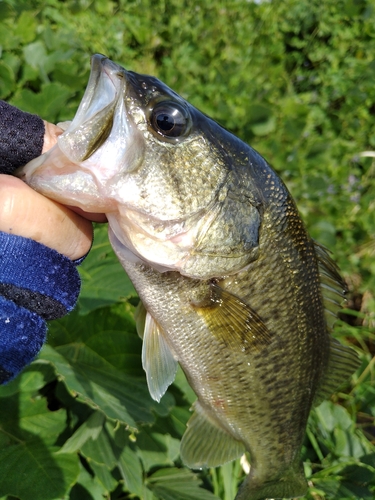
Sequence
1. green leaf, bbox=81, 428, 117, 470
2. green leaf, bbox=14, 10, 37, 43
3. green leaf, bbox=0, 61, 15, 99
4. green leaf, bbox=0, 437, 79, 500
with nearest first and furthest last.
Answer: green leaf, bbox=0, 437, 79, 500 < green leaf, bbox=81, 428, 117, 470 < green leaf, bbox=0, 61, 15, 99 < green leaf, bbox=14, 10, 37, 43

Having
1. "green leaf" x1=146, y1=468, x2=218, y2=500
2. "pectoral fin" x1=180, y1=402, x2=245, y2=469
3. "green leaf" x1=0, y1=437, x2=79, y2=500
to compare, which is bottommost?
"green leaf" x1=146, y1=468, x2=218, y2=500

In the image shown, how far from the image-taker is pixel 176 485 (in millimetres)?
1860

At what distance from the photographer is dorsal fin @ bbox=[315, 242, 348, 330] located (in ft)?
5.05

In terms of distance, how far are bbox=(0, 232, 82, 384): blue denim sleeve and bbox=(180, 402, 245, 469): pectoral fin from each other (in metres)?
0.70

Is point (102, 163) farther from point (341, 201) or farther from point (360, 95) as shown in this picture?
point (360, 95)

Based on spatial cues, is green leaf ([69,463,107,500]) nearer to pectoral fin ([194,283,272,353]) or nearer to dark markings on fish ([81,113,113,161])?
pectoral fin ([194,283,272,353])

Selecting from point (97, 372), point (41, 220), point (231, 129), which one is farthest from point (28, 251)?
point (231, 129)

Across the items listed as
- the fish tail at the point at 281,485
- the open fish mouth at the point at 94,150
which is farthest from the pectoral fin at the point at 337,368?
the open fish mouth at the point at 94,150

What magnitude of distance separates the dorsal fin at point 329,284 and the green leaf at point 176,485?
0.88 metres

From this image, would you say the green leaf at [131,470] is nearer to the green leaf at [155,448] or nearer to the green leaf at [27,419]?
the green leaf at [155,448]

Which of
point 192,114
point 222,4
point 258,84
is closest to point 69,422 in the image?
point 192,114

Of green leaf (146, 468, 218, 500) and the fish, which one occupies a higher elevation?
the fish

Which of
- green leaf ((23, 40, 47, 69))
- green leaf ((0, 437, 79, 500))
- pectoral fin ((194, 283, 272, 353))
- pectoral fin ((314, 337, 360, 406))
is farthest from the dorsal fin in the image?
green leaf ((23, 40, 47, 69))

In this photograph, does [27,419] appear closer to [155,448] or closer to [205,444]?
[155,448]
